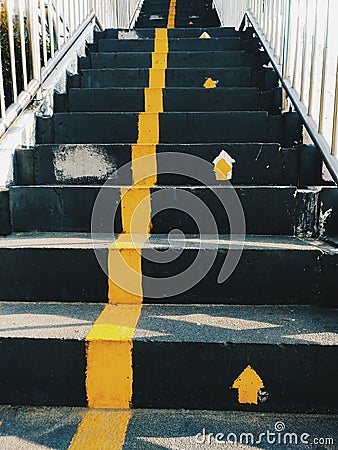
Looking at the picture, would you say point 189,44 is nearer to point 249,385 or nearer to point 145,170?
point 145,170

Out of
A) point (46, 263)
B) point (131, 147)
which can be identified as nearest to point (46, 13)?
point (131, 147)

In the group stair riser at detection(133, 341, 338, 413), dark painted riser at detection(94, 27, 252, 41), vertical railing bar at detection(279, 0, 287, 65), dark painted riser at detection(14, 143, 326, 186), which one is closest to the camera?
stair riser at detection(133, 341, 338, 413)

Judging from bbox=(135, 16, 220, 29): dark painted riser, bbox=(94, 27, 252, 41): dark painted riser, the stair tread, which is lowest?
the stair tread

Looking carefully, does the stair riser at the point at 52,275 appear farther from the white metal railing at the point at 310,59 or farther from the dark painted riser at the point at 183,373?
the white metal railing at the point at 310,59

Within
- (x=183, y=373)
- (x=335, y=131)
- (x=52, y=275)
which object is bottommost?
(x=183, y=373)

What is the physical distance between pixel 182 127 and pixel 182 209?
0.81 meters

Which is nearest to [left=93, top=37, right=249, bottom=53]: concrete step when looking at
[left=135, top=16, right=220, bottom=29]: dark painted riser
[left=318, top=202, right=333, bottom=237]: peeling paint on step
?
[left=318, top=202, right=333, bottom=237]: peeling paint on step

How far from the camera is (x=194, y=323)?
60.0 inches

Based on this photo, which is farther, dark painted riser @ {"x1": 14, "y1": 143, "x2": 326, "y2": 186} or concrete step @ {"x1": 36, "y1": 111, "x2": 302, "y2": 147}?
concrete step @ {"x1": 36, "y1": 111, "x2": 302, "y2": 147}

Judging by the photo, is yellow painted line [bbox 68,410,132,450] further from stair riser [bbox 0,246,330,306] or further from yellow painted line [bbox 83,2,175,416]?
stair riser [bbox 0,246,330,306]

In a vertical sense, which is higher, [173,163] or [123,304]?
[173,163]

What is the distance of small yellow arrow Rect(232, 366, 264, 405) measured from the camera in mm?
1412

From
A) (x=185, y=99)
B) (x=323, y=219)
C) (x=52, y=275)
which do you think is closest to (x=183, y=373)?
(x=52, y=275)

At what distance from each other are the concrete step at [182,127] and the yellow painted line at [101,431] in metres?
1.58
